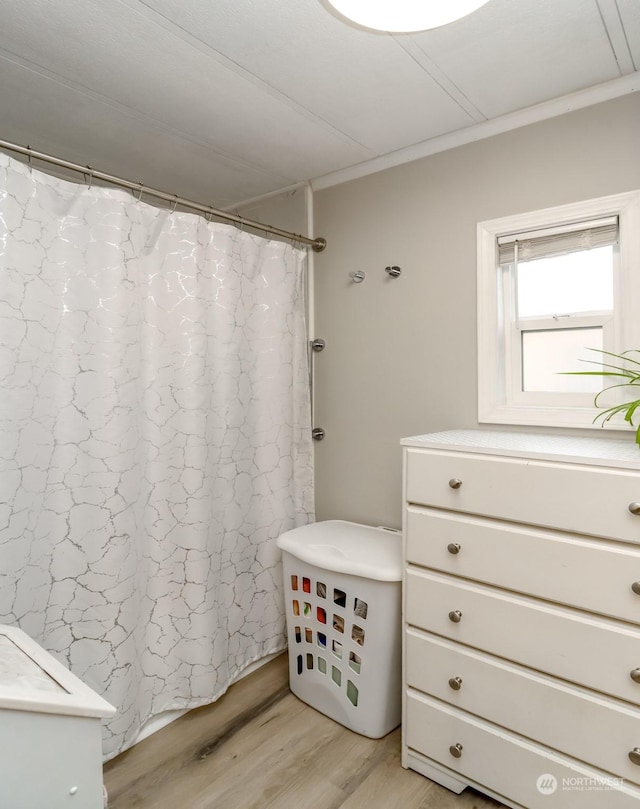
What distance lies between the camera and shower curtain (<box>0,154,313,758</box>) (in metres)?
1.53

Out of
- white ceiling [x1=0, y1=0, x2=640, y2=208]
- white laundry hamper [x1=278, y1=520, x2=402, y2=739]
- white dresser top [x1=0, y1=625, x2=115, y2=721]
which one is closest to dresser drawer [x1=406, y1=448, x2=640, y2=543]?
white laundry hamper [x1=278, y1=520, x2=402, y2=739]

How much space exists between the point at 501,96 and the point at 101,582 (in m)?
2.19

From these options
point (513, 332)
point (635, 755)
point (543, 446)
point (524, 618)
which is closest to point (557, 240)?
point (513, 332)

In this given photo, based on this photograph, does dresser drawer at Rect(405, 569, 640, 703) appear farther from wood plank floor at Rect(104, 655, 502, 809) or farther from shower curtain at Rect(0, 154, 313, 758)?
shower curtain at Rect(0, 154, 313, 758)

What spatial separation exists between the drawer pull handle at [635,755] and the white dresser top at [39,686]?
1.29 m

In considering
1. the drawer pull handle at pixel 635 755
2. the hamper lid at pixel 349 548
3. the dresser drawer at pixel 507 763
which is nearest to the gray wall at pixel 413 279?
the hamper lid at pixel 349 548

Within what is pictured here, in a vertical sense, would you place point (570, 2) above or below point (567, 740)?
above

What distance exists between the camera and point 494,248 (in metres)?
1.97

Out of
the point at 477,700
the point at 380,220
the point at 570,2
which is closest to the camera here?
the point at 570,2

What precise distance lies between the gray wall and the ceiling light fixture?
0.85 m

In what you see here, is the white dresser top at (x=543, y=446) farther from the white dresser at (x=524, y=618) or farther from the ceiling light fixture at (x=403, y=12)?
the ceiling light fixture at (x=403, y=12)

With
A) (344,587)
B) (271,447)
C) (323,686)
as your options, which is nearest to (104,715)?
(344,587)

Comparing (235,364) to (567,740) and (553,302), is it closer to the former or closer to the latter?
(553,302)

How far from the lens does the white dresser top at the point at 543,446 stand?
1.34m
